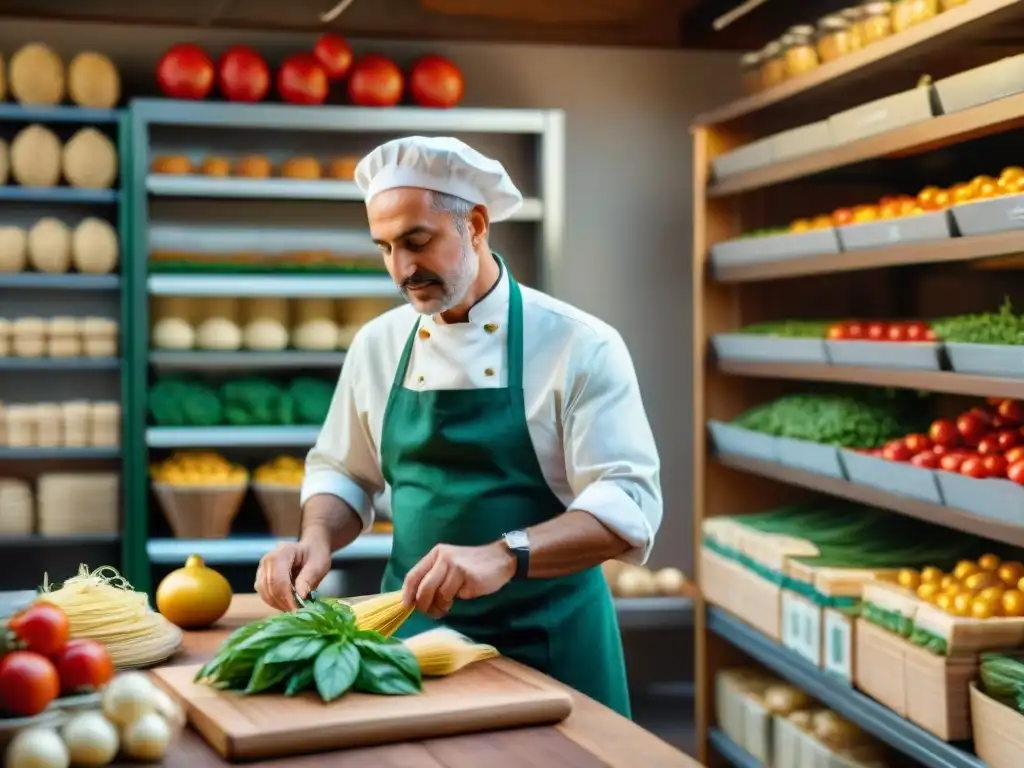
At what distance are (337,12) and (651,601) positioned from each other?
97.9 inches

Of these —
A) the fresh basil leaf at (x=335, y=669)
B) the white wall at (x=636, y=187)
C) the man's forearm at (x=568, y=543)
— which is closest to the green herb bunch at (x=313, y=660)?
the fresh basil leaf at (x=335, y=669)

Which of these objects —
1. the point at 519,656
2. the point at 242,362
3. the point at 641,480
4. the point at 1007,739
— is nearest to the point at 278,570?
the point at 519,656

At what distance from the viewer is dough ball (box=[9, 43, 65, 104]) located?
4.98m

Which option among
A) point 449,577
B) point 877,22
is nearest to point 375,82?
point 877,22

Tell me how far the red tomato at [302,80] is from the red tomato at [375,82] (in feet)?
0.41

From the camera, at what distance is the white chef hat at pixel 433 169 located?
2.43 metres

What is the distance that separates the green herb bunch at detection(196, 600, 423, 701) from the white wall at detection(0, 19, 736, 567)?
3834 mm

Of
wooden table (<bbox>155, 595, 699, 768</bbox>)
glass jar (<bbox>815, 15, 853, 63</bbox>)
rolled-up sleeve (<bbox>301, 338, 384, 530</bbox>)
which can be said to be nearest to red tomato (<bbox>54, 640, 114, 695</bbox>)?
wooden table (<bbox>155, 595, 699, 768</bbox>)

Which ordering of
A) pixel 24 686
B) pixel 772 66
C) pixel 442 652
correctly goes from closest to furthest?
1. pixel 24 686
2. pixel 442 652
3. pixel 772 66

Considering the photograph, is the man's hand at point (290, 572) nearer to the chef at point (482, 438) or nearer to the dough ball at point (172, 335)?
the chef at point (482, 438)

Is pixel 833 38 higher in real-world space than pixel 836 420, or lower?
higher

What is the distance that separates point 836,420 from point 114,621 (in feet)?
8.15

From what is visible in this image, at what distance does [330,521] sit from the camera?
260 cm

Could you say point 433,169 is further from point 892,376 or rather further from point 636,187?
point 636,187
